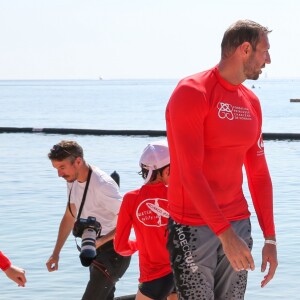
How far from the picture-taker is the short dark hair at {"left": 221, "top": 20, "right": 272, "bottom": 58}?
3.92 m

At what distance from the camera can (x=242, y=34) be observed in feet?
12.9

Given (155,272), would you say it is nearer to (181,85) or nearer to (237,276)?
(237,276)

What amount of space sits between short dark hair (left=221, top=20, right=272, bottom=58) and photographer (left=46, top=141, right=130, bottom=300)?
1.74 m

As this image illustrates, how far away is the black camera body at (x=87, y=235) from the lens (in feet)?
16.9

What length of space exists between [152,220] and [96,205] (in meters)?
0.74

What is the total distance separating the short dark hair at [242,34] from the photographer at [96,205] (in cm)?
174

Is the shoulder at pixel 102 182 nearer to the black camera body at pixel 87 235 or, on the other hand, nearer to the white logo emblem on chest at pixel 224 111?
the black camera body at pixel 87 235

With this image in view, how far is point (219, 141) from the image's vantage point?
395 cm

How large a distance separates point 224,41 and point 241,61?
0.34 ft

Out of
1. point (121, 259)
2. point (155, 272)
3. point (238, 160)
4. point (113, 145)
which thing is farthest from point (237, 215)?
point (113, 145)

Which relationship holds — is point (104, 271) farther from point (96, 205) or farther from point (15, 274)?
point (15, 274)

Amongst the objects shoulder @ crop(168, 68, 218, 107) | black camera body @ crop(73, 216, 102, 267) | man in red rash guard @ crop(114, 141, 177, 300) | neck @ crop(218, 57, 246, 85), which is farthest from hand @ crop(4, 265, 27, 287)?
neck @ crop(218, 57, 246, 85)

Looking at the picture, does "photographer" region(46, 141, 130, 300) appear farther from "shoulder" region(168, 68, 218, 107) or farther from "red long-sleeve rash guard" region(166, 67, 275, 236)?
"shoulder" region(168, 68, 218, 107)

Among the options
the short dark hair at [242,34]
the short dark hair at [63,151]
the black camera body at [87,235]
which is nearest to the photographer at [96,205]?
the short dark hair at [63,151]
